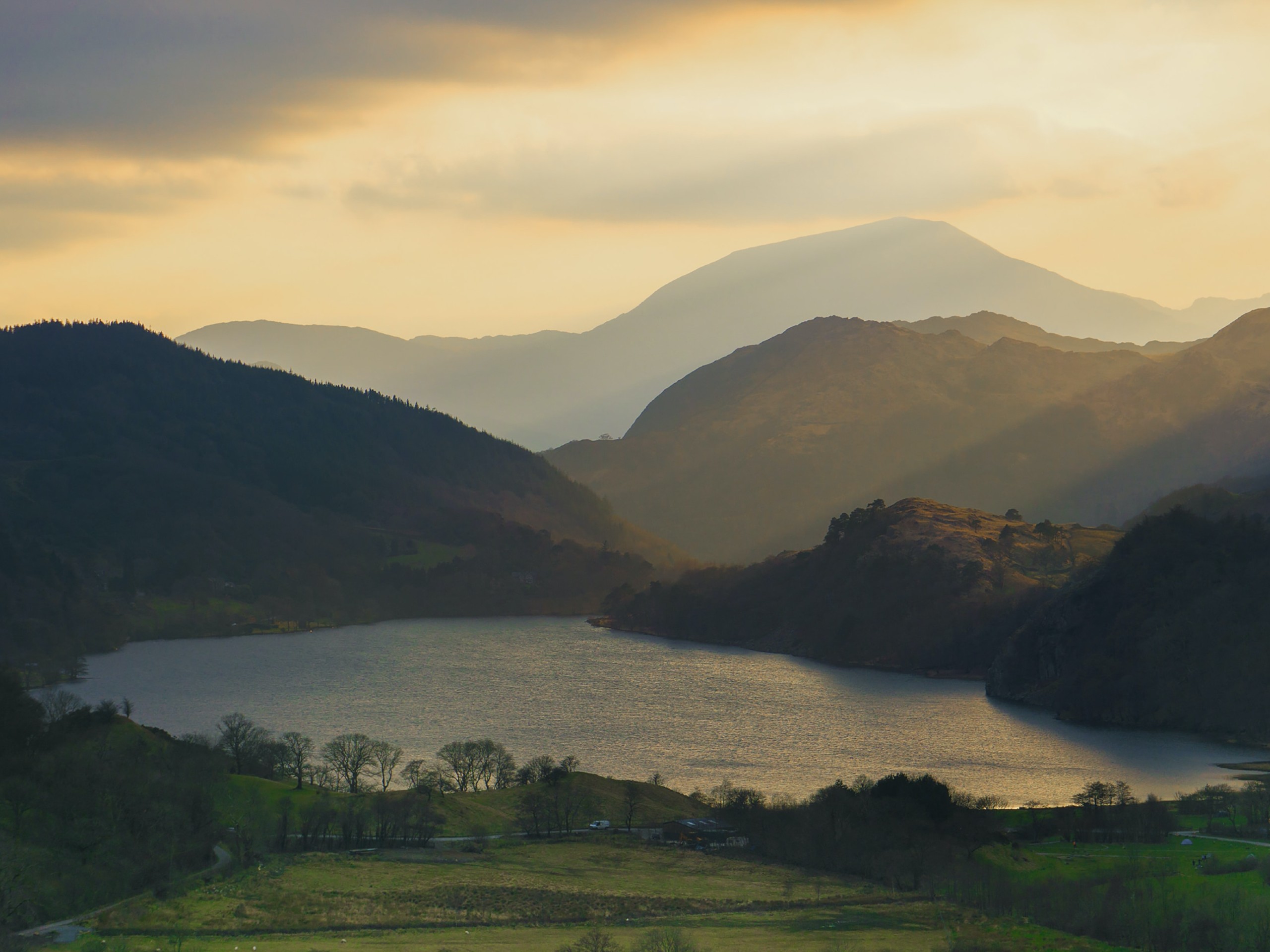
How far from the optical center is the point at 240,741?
3071 inches

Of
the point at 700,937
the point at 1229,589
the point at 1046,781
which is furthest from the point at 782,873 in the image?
the point at 1229,589

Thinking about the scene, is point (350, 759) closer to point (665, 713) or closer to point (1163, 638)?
point (665, 713)

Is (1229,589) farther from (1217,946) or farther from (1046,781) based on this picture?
(1217,946)

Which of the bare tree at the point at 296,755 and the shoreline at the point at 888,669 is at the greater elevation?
the shoreline at the point at 888,669

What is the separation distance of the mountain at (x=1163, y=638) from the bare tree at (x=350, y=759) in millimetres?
76469

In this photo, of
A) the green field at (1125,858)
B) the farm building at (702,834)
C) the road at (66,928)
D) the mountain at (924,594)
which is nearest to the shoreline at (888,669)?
the mountain at (924,594)

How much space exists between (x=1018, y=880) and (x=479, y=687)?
91.0 m

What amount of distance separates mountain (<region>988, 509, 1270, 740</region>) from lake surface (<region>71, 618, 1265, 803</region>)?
4.79 m

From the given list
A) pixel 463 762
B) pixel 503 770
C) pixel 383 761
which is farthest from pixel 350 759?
pixel 503 770

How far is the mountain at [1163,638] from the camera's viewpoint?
375 ft

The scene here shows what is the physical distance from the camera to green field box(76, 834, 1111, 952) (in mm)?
41156

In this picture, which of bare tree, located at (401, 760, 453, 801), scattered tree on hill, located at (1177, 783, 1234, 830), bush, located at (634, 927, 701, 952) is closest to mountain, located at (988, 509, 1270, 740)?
scattered tree on hill, located at (1177, 783, 1234, 830)

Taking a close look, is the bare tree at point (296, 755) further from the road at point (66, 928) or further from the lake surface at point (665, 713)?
the road at point (66, 928)

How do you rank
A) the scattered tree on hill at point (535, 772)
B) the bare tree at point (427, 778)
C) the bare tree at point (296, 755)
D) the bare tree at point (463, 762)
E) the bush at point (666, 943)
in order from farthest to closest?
the bare tree at point (463, 762)
the bare tree at point (296, 755)
the scattered tree on hill at point (535, 772)
the bare tree at point (427, 778)
the bush at point (666, 943)
